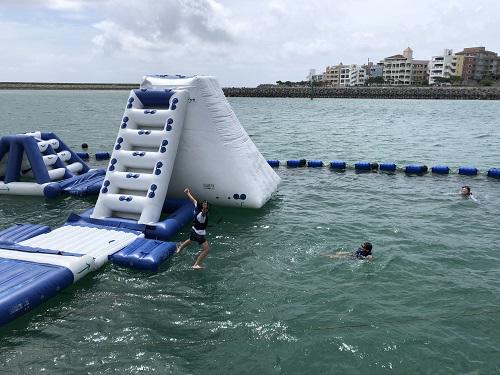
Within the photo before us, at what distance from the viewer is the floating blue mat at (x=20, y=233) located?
11352 mm

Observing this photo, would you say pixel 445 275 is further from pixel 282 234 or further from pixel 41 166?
pixel 41 166

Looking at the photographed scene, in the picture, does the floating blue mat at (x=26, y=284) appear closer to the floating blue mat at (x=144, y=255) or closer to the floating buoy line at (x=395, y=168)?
the floating blue mat at (x=144, y=255)

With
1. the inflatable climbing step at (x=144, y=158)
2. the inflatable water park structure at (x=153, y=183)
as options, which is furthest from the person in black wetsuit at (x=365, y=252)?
the inflatable climbing step at (x=144, y=158)

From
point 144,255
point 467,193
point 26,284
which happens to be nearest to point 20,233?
point 26,284

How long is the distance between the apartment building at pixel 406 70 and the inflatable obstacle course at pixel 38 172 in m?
162

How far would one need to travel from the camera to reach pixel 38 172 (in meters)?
18.0

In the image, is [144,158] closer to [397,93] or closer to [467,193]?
[467,193]

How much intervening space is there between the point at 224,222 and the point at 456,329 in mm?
8169

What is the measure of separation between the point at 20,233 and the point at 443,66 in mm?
167420

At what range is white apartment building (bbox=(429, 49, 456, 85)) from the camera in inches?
5930

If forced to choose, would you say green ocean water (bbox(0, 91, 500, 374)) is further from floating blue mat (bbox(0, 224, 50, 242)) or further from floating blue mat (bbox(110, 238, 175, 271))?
floating blue mat (bbox(0, 224, 50, 242))

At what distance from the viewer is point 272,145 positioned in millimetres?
36188

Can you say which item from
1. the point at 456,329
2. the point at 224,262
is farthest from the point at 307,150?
the point at 456,329

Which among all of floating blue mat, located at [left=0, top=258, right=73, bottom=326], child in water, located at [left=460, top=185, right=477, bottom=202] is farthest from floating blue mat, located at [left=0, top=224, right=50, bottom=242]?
child in water, located at [left=460, top=185, right=477, bottom=202]
